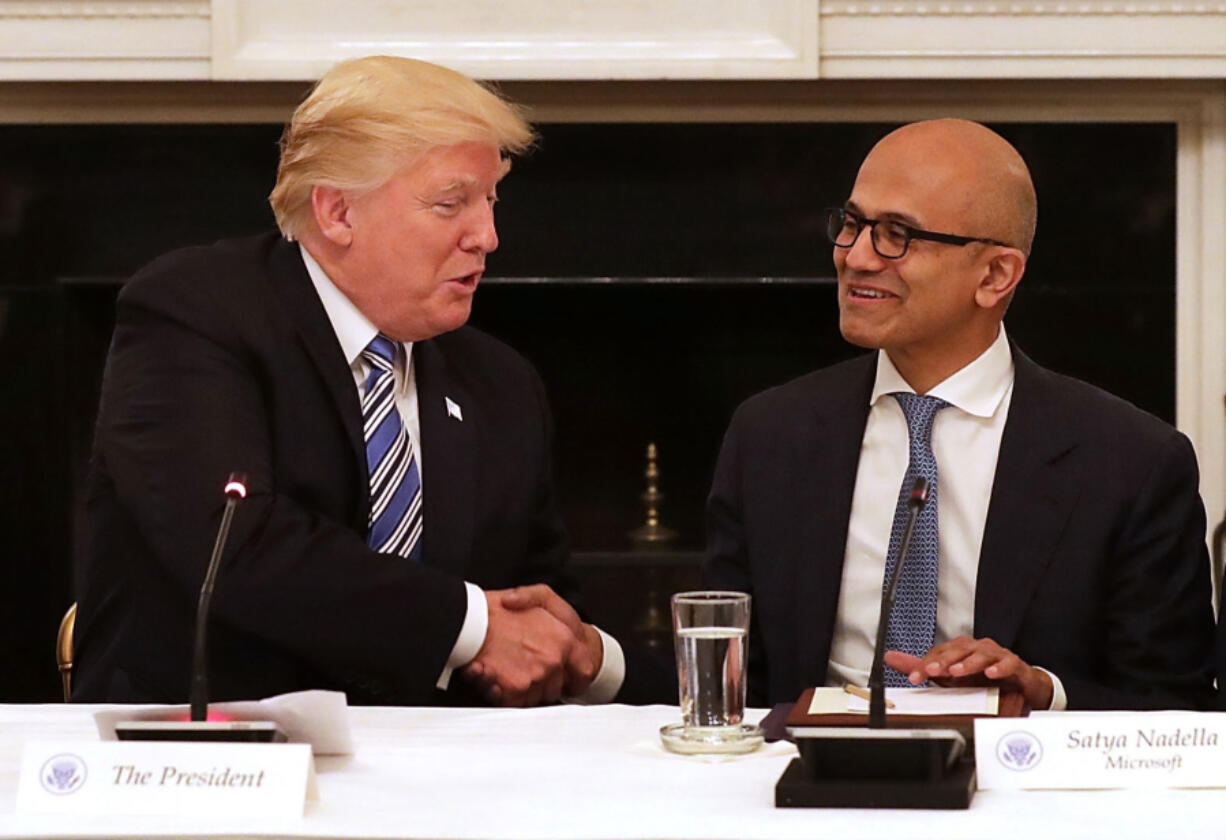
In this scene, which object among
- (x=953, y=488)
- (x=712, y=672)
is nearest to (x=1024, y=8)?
(x=953, y=488)

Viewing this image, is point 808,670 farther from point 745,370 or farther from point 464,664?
point 745,370

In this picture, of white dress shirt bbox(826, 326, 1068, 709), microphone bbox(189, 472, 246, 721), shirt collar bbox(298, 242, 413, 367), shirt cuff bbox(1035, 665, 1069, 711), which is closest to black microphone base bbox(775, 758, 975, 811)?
microphone bbox(189, 472, 246, 721)

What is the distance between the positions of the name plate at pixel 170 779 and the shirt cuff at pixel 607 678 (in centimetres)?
76

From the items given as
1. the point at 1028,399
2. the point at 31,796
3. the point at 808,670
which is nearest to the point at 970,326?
the point at 1028,399

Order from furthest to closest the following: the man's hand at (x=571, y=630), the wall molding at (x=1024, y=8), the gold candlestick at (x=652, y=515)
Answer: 1. the gold candlestick at (x=652, y=515)
2. the wall molding at (x=1024, y=8)
3. the man's hand at (x=571, y=630)

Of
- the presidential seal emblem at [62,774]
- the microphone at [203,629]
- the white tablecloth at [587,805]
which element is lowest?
the white tablecloth at [587,805]

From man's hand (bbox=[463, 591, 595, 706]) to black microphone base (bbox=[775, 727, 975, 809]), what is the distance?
1.96 feet

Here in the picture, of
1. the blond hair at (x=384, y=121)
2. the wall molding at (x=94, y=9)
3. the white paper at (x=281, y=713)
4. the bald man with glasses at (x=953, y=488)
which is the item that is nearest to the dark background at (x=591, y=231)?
the wall molding at (x=94, y=9)

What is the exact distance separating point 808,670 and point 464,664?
0.44 m

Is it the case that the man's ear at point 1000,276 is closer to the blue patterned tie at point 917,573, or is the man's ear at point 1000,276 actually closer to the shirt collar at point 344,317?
the blue patterned tie at point 917,573

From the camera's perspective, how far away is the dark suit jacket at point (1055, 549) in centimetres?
209

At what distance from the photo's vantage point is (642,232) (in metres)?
3.64

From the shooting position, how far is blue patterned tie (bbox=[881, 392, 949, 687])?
2.12m

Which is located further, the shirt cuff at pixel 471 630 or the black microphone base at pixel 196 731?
the shirt cuff at pixel 471 630
